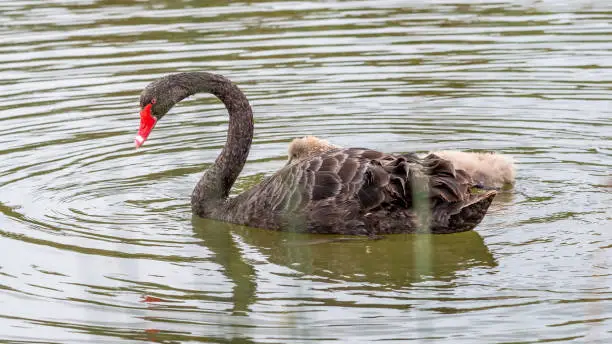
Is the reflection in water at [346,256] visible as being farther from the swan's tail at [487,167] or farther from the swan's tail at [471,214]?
the swan's tail at [487,167]

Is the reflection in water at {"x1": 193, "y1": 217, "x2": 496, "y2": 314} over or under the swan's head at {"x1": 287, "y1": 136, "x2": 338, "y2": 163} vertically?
under

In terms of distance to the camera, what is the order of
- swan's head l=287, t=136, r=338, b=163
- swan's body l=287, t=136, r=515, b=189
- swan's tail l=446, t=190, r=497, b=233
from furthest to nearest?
swan's head l=287, t=136, r=338, b=163, swan's body l=287, t=136, r=515, b=189, swan's tail l=446, t=190, r=497, b=233

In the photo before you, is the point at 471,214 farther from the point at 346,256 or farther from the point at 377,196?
the point at 346,256

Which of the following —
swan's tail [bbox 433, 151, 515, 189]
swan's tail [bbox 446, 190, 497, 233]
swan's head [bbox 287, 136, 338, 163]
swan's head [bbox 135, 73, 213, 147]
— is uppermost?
swan's head [bbox 135, 73, 213, 147]

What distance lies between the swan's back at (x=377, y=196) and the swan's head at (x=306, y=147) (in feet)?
4.25

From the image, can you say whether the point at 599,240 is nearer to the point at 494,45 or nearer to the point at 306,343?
the point at 306,343

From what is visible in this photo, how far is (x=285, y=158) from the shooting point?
9547 millimetres

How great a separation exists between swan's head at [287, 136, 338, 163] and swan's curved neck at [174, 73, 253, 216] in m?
0.64

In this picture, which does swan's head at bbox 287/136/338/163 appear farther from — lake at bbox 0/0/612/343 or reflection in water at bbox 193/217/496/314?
reflection in water at bbox 193/217/496/314

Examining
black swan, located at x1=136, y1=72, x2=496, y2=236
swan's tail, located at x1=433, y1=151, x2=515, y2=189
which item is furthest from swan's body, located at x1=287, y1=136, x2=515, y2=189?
black swan, located at x1=136, y1=72, x2=496, y2=236

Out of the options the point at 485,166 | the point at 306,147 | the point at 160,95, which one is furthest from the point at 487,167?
the point at 160,95

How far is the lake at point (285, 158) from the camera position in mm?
6020

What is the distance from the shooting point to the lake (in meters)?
6.02

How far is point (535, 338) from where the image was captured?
18.1 ft
